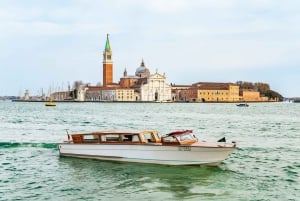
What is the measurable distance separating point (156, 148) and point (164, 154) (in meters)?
0.41

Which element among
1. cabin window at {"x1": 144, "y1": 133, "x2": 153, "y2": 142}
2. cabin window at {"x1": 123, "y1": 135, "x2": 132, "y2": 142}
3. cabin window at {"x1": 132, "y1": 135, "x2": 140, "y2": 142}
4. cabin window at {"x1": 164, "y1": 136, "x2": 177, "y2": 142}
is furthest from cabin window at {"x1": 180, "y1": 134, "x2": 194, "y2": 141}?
cabin window at {"x1": 123, "y1": 135, "x2": 132, "y2": 142}

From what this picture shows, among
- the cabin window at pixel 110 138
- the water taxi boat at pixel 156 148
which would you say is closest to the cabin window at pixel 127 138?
the water taxi boat at pixel 156 148

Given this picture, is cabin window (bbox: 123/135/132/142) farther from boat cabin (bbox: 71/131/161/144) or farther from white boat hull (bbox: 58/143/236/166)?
white boat hull (bbox: 58/143/236/166)

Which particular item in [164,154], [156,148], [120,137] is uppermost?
[120,137]

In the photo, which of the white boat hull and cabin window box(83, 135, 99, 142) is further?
cabin window box(83, 135, 99, 142)

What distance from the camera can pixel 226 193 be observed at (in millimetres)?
15609

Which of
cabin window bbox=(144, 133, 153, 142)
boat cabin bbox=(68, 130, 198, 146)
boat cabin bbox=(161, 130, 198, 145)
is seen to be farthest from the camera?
cabin window bbox=(144, 133, 153, 142)

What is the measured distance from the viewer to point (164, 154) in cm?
1973

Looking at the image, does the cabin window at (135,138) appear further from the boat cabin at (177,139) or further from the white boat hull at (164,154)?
the boat cabin at (177,139)

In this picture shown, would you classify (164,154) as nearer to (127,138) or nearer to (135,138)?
(135,138)

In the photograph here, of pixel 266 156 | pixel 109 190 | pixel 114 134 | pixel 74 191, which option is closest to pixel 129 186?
pixel 109 190

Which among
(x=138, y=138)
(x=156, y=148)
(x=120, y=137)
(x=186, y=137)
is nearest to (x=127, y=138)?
(x=120, y=137)

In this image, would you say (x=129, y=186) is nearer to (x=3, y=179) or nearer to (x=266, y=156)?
(x=3, y=179)

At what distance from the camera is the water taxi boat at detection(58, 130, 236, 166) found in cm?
1939
